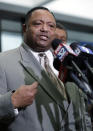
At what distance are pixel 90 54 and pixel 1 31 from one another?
12.1ft

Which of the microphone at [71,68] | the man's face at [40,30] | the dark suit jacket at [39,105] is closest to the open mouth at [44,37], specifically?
the man's face at [40,30]

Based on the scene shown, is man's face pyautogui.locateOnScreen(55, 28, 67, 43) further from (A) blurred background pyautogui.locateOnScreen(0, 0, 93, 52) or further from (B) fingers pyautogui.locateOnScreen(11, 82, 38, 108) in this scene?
(A) blurred background pyautogui.locateOnScreen(0, 0, 93, 52)

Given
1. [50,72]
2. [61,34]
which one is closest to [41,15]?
[50,72]

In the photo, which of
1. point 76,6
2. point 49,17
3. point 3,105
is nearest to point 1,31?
point 76,6

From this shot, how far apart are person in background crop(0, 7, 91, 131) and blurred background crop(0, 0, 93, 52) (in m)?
3.10

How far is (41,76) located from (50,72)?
1.9 inches

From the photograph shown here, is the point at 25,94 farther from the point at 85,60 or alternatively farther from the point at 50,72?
the point at 50,72

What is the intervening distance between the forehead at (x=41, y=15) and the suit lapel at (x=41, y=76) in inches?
6.6

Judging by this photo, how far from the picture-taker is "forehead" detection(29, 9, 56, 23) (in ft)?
4.46

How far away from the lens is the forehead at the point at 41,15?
136cm

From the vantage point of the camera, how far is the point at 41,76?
127cm

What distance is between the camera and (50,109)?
1.22 metres

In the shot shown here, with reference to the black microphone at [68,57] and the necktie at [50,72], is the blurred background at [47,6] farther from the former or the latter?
the black microphone at [68,57]

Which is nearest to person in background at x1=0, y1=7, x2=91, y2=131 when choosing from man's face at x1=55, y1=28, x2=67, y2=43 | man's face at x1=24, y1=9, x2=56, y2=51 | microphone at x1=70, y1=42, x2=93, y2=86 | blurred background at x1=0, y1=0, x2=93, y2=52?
man's face at x1=24, y1=9, x2=56, y2=51
